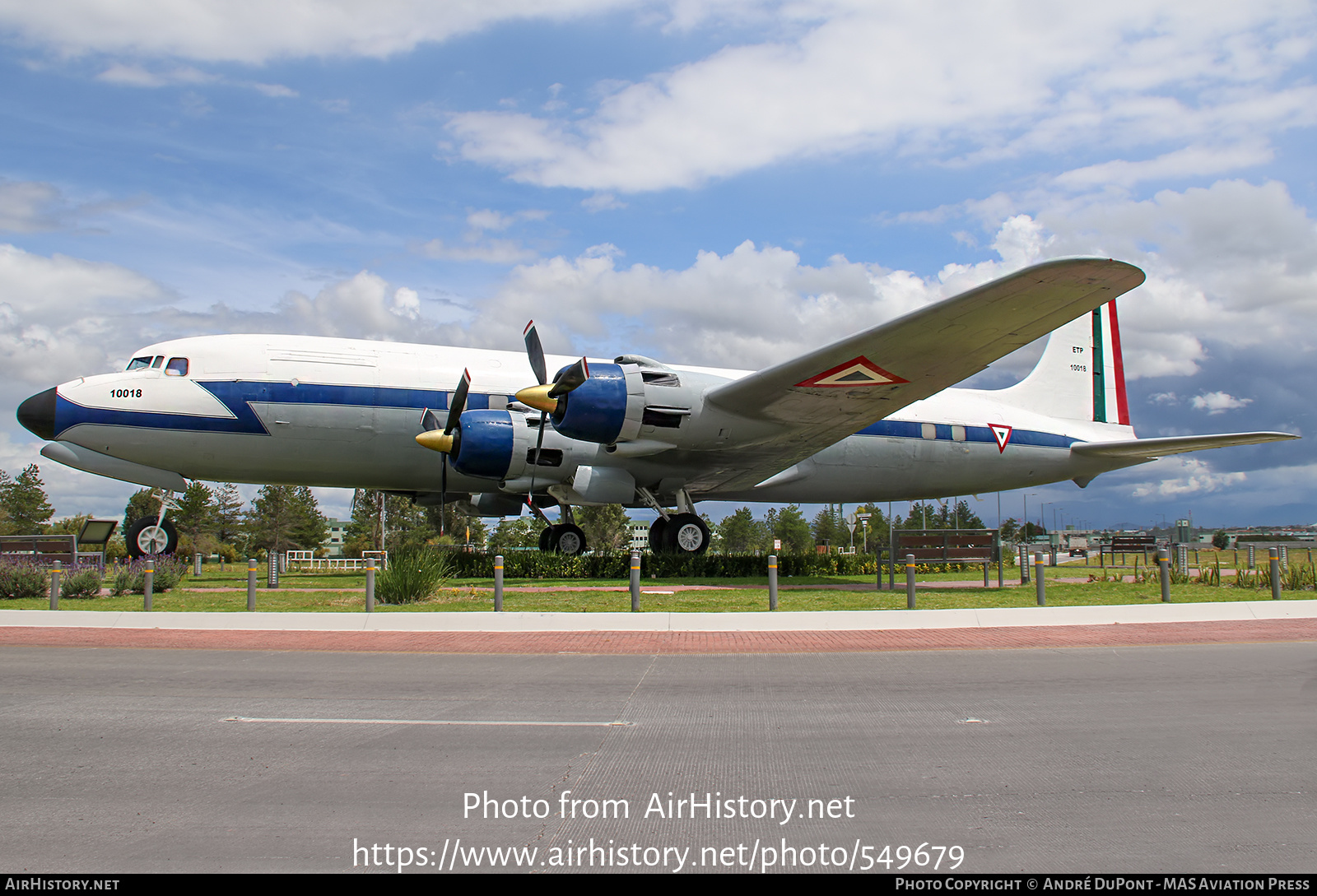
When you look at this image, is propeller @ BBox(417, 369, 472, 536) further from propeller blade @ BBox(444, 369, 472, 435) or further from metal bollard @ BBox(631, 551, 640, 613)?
metal bollard @ BBox(631, 551, 640, 613)

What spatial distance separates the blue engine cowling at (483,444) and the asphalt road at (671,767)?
1041 centimetres

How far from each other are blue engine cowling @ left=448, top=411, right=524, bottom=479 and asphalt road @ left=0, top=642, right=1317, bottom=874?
1041cm

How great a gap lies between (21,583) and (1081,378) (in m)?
28.5

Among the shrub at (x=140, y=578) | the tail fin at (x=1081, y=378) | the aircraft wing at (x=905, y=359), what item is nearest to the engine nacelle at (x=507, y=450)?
the aircraft wing at (x=905, y=359)

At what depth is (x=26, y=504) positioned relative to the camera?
214 feet

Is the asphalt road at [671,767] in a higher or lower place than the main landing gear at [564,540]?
lower

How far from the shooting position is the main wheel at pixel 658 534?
2122cm

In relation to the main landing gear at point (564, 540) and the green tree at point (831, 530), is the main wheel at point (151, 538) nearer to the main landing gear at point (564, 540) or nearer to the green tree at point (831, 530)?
the main landing gear at point (564, 540)

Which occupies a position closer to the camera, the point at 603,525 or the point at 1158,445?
the point at 1158,445

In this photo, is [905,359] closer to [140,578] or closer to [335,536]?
[140,578]

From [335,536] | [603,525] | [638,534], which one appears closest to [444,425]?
[603,525]

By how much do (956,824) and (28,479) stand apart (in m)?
83.1

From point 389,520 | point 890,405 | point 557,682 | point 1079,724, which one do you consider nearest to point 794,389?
point 890,405

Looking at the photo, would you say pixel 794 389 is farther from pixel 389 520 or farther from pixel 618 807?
pixel 389 520
